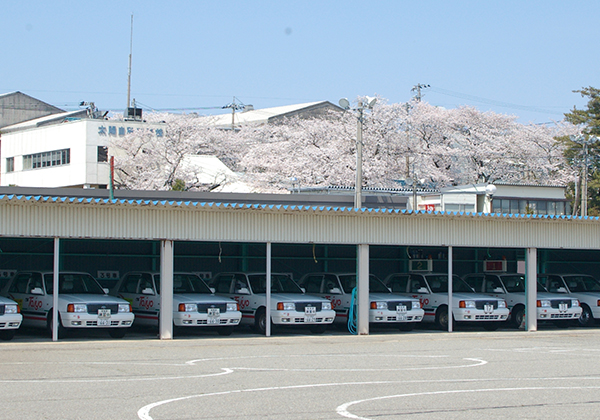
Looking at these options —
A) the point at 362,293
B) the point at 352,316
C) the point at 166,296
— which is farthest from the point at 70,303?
the point at 362,293

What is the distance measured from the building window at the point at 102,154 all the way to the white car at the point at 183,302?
35834 millimetres

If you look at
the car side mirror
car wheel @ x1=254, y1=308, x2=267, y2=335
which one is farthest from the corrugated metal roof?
car wheel @ x1=254, y1=308, x2=267, y2=335

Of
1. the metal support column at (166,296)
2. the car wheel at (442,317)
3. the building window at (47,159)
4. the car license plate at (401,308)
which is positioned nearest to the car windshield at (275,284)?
the metal support column at (166,296)

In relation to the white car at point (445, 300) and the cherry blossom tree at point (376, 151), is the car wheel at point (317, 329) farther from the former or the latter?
Result: the cherry blossom tree at point (376, 151)

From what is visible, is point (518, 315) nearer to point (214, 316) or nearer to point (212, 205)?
point (214, 316)

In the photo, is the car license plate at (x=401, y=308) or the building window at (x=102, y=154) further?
the building window at (x=102, y=154)

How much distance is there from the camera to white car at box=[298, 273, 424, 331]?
21.4m

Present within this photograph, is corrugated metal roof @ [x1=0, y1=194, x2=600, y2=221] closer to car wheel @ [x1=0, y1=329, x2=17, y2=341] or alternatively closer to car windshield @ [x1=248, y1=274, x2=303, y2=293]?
car windshield @ [x1=248, y1=274, x2=303, y2=293]

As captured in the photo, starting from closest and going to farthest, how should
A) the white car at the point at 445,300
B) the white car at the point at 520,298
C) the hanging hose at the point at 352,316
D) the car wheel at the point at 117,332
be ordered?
the car wheel at the point at 117,332, the hanging hose at the point at 352,316, the white car at the point at 445,300, the white car at the point at 520,298

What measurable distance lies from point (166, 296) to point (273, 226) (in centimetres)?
323

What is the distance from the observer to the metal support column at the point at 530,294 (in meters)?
23.3

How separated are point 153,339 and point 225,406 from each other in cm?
1068

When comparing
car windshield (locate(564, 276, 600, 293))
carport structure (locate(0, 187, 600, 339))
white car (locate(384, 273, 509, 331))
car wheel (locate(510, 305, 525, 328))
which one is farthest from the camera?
car windshield (locate(564, 276, 600, 293))

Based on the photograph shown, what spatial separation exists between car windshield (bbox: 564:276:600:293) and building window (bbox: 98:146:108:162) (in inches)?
1473
